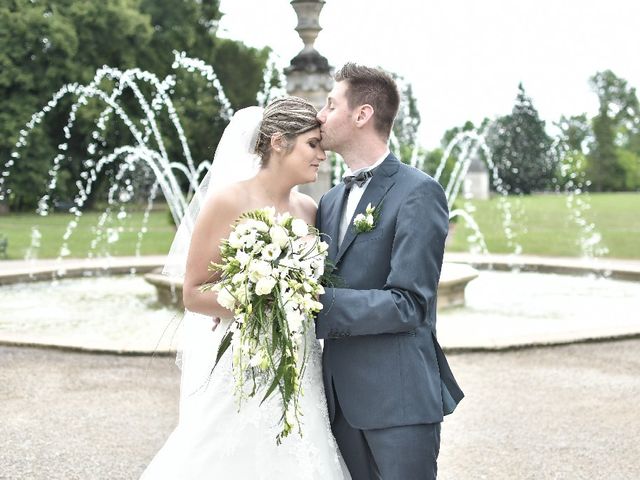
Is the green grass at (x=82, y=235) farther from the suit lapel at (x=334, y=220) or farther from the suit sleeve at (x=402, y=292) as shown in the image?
the suit sleeve at (x=402, y=292)

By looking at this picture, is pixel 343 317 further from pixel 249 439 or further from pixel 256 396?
pixel 249 439

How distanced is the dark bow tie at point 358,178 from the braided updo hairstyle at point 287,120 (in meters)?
0.24

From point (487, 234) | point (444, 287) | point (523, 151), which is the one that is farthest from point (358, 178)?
point (523, 151)

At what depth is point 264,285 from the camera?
9.63 feet

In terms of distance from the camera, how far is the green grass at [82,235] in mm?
21328

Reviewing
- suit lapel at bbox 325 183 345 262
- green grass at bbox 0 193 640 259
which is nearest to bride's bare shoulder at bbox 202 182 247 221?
suit lapel at bbox 325 183 345 262

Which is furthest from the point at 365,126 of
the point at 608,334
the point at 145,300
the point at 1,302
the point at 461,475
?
the point at 1,302

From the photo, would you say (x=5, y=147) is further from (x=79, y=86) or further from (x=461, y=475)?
(x=461, y=475)

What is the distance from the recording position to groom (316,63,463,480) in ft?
10.1

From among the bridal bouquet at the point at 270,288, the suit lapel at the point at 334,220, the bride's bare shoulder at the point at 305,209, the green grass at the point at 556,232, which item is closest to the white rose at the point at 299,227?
the bridal bouquet at the point at 270,288

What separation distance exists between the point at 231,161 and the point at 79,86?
122 feet

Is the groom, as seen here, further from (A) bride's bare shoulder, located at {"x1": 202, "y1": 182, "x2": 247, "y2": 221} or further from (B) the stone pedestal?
(B) the stone pedestal

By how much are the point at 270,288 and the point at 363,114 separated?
756mm

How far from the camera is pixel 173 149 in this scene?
42.4 metres
